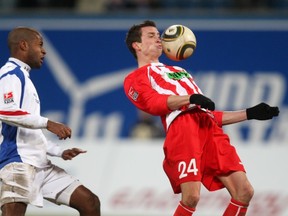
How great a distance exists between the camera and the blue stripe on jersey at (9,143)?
6660 mm

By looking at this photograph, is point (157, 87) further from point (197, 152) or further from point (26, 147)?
point (26, 147)

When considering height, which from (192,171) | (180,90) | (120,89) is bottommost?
(192,171)

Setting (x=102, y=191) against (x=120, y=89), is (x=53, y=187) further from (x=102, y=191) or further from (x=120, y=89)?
(x=120, y=89)

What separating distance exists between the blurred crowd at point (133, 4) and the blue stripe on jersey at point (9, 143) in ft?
24.6

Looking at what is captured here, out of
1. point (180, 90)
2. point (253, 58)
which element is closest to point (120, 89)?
point (253, 58)

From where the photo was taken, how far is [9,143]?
6.68 meters

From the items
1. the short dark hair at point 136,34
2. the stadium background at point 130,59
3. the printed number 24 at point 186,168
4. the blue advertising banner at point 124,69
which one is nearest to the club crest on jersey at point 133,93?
the short dark hair at point 136,34

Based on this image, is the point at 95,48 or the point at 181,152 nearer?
the point at 181,152

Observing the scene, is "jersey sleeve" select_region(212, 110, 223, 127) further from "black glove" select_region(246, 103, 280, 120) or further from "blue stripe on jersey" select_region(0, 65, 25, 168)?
"blue stripe on jersey" select_region(0, 65, 25, 168)

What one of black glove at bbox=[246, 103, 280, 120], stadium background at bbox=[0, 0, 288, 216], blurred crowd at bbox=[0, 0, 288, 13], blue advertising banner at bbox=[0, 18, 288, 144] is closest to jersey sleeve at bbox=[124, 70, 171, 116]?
black glove at bbox=[246, 103, 280, 120]

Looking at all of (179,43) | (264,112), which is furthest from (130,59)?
(264,112)

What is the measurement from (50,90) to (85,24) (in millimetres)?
1276

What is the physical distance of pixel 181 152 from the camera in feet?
22.6

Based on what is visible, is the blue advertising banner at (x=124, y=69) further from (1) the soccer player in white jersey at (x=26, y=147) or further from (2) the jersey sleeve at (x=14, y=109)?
(2) the jersey sleeve at (x=14, y=109)
